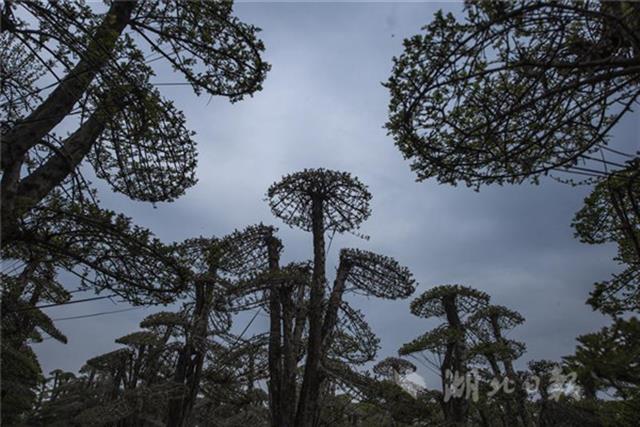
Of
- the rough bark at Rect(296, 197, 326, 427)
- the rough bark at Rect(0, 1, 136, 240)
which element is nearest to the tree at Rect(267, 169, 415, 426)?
the rough bark at Rect(296, 197, 326, 427)

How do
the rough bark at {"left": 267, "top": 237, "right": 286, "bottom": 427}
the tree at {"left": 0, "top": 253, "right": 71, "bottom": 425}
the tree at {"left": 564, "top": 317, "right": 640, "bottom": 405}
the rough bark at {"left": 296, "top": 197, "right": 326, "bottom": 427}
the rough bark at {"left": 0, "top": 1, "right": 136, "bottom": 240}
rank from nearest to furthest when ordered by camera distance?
the tree at {"left": 564, "top": 317, "right": 640, "bottom": 405} < the rough bark at {"left": 0, "top": 1, "right": 136, "bottom": 240} < the rough bark at {"left": 296, "top": 197, "right": 326, "bottom": 427} < the rough bark at {"left": 267, "top": 237, "right": 286, "bottom": 427} < the tree at {"left": 0, "top": 253, "right": 71, "bottom": 425}

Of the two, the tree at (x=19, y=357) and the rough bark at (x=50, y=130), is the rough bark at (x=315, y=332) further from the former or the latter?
the tree at (x=19, y=357)

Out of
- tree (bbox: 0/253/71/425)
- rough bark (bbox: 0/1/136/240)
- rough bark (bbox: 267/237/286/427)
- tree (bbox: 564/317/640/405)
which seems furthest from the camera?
tree (bbox: 0/253/71/425)

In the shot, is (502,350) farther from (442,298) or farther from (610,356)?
(610,356)

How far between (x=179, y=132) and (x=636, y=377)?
4784 mm

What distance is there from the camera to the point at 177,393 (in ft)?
32.3

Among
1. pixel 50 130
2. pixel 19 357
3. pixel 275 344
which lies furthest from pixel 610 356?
pixel 19 357

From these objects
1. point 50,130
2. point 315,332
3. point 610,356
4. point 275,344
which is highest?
point 50,130

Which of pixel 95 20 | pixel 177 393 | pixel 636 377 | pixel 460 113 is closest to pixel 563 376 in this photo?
pixel 636 377

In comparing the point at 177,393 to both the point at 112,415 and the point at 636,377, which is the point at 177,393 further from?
the point at 636,377

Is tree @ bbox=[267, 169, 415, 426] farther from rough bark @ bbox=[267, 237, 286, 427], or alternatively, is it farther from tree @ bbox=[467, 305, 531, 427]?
tree @ bbox=[467, 305, 531, 427]

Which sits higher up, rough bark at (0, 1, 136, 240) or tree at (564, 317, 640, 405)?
rough bark at (0, 1, 136, 240)

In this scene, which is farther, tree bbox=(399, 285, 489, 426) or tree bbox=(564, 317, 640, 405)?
tree bbox=(399, 285, 489, 426)

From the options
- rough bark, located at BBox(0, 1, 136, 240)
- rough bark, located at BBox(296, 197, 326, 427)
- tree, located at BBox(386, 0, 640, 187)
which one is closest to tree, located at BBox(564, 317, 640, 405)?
tree, located at BBox(386, 0, 640, 187)
